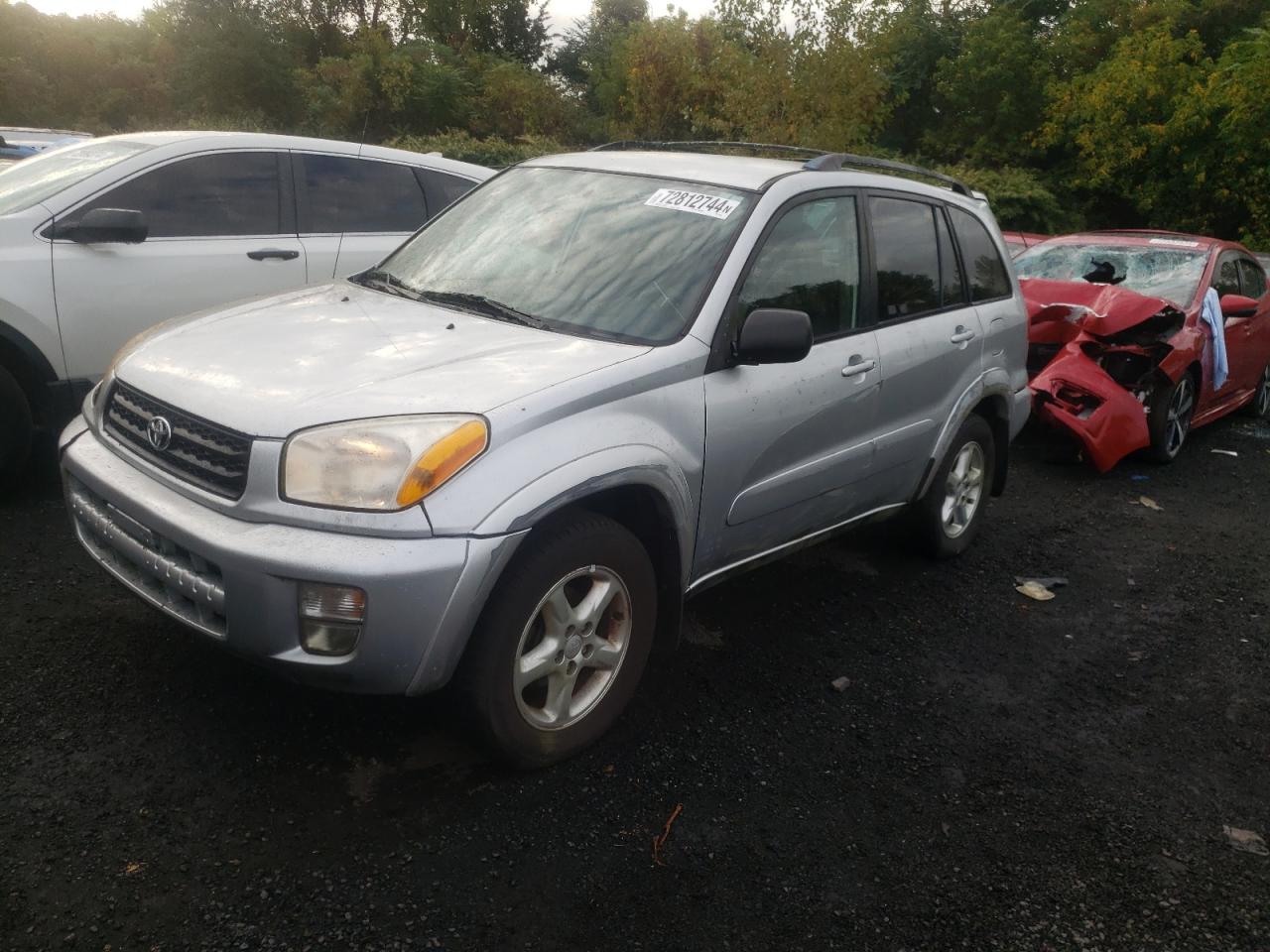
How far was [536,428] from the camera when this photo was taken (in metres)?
2.91

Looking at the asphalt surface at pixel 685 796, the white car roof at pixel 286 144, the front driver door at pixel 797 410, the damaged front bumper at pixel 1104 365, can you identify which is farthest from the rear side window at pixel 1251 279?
the white car roof at pixel 286 144

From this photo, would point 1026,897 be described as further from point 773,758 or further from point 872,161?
point 872,161

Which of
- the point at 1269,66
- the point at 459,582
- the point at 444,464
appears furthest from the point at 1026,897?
the point at 1269,66

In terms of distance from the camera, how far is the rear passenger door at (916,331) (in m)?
4.37

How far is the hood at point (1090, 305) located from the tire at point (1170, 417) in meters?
0.58

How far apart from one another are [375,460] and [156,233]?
10.8 ft

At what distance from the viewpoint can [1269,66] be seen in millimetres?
17938

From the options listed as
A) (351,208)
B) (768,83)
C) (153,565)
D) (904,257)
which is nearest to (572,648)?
(153,565)

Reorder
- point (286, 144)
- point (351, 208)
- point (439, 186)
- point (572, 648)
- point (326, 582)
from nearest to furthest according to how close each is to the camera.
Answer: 1. point (326, 582)
2. point (572, 648)
3. point (286, 144)
4. point (351, 208)
5. point (439, 186)

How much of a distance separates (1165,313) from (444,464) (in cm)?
641

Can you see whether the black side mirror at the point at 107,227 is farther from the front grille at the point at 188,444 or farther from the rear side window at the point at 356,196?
the front grille at the point at 188,444

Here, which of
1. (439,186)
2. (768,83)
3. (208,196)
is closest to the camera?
(208,196)

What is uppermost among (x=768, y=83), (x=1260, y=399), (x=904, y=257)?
(x=768, y=83)

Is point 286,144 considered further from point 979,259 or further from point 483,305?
point 979,259
